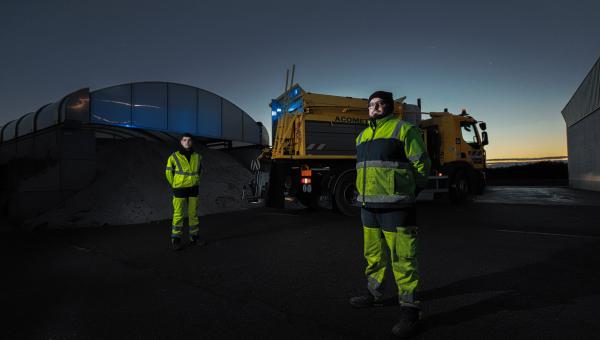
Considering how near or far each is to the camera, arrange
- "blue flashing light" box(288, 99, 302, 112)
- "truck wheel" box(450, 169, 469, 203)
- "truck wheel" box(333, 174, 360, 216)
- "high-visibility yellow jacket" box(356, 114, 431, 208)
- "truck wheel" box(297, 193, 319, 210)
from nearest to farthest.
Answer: "high-visibility yellow jacket" box(356, 114, 431, 208)
"truck wheel" box(333, 174, 360, 216)
"blue flashing light" box(288, 99, 302, 112)
"truck wheel" box(297, 193, 319, 210)
"truck wheel" box(450, 169, 469, 203)

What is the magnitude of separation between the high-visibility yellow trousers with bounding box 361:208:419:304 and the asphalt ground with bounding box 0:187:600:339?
285mm

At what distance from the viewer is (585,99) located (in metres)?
18.6

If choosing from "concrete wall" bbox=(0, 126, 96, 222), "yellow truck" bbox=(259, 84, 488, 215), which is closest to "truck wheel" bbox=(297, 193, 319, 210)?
"yellow truck" bbox=(259, 84, 488, 215)

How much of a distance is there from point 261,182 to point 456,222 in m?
5.11

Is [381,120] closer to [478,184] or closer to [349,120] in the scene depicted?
[349,120]

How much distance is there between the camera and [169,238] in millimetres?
6555

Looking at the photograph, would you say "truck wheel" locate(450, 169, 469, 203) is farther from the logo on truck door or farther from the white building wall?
the white building wall

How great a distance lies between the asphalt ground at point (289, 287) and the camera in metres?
2.48

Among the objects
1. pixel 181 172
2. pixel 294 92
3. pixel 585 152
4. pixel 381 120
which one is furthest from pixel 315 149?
pixel 585 152

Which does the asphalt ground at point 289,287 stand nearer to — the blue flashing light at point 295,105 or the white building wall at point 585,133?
the blue flashing light at point 295,105

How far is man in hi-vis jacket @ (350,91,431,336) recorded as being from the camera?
2443 millimetres

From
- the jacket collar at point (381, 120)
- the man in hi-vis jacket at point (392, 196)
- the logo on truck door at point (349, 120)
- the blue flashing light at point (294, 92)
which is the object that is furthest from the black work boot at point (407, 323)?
the blue flashing light at point (294, 92)

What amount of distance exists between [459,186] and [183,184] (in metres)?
9.23

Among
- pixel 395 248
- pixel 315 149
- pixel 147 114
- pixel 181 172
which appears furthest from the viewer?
pixel 147 114
